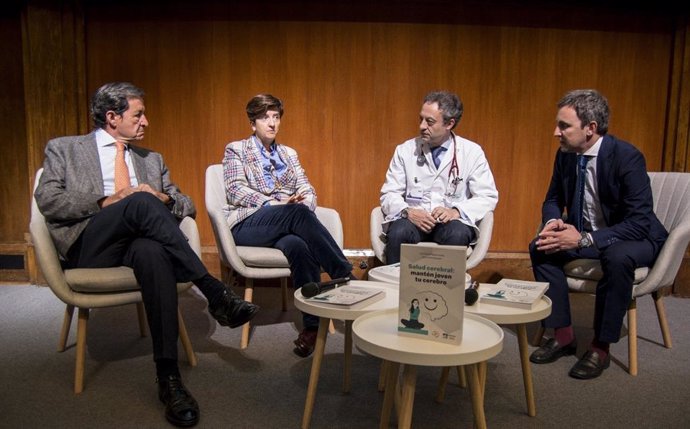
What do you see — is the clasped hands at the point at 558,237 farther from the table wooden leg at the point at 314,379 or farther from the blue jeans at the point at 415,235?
the table wooden leg at the point at 314,379

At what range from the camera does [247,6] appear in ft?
12.3

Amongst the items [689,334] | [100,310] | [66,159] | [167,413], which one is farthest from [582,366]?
[100,310]

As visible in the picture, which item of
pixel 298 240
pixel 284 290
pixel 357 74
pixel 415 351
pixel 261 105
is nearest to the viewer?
pixel 415 351

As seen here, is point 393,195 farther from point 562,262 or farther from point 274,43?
point 274,43

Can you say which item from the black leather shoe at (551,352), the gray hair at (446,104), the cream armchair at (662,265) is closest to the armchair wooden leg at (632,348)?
the cream armchair at (662,265)

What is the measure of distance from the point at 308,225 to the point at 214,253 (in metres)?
1.31

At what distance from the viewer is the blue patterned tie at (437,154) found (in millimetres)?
3191

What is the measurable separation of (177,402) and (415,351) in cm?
97

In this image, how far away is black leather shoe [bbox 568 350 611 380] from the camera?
2.42 m

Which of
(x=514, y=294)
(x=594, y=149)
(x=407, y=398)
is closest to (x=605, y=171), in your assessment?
(x=594, y=149)

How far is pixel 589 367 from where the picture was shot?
7.98 feet

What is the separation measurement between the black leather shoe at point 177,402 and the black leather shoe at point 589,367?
1584 millimetres

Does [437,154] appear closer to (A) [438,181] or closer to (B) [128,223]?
(A) [438,181]

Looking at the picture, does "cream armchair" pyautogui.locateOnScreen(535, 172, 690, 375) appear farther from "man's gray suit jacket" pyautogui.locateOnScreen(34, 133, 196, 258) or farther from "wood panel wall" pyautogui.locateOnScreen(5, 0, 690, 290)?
"man's gray suit jacket" pyautogui.locateOnScreen(34, 133, 196, 258)
